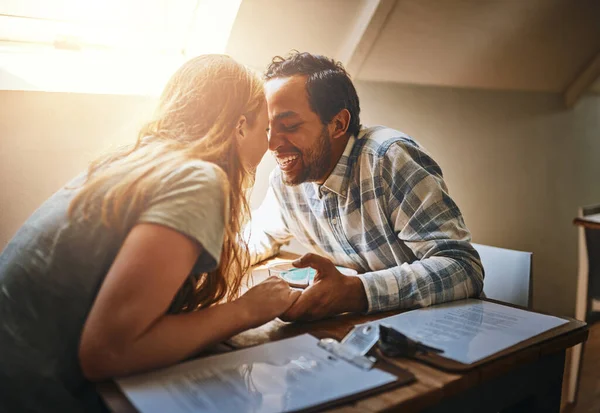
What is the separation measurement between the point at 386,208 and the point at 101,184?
2.49ft

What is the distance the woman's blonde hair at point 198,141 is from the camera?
828 mm

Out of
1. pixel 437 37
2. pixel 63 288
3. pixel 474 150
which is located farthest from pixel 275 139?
pixel 474 150

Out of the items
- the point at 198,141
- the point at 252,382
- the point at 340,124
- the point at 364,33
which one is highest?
the point at 364,33

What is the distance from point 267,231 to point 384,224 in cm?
44

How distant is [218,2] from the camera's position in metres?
1.67

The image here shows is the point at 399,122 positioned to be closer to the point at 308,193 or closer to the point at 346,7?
the point at 346,7

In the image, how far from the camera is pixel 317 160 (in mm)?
1489

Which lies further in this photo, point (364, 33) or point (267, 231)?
point (364, 33)

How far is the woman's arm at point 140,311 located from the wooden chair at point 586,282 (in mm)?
1904

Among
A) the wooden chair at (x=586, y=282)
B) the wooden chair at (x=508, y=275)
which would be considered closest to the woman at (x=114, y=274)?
the wooden chair at (x=508, y=275)

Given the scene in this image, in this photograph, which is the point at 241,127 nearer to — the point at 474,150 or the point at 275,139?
the point at 275,139

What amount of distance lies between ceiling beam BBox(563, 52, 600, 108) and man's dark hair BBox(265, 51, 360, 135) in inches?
77.3

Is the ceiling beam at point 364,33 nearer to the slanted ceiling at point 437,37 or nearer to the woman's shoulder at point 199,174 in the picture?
the slanted ceiling at point 437,37

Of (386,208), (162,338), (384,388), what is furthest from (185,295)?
(386,208)
